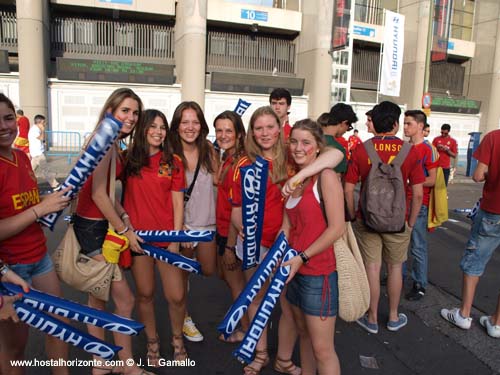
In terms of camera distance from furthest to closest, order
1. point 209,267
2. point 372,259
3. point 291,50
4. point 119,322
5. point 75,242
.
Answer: point 291,50
point 372,259
point 209,267
point 75,242
point 119,322

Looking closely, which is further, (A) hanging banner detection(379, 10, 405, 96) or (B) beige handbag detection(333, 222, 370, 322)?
(A) hanging banner detection(379, 10, 405, 96)

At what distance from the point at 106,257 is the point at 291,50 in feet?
71.1

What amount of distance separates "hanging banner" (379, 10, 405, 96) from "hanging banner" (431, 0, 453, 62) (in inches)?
83.2

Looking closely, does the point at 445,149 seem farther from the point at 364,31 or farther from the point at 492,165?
the point at 364,31

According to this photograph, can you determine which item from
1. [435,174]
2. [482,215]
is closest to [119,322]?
[482,215]

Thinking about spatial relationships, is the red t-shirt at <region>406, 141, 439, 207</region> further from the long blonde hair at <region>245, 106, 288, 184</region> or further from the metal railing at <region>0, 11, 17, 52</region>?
the metal railing at <region>0, 11, 17, 52</region>

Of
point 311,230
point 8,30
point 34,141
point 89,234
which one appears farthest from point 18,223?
point 8,30

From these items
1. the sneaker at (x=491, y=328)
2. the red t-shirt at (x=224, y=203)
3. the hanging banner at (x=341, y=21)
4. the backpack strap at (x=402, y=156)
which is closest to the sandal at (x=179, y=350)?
the red t-shirt at (x=224, y=203)

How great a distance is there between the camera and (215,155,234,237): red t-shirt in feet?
10.1

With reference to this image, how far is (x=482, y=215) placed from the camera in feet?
11.9

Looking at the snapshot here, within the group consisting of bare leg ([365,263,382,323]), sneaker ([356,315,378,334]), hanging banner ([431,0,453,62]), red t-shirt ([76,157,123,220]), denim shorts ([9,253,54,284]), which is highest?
hanging banner ([431,0,453,62])

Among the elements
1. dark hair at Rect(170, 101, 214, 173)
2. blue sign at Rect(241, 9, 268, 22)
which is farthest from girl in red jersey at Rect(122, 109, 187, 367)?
blue sign at Rect(241, 9, 268, 22)

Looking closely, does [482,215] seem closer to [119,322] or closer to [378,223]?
[378,223]

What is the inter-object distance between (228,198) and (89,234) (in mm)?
1051
